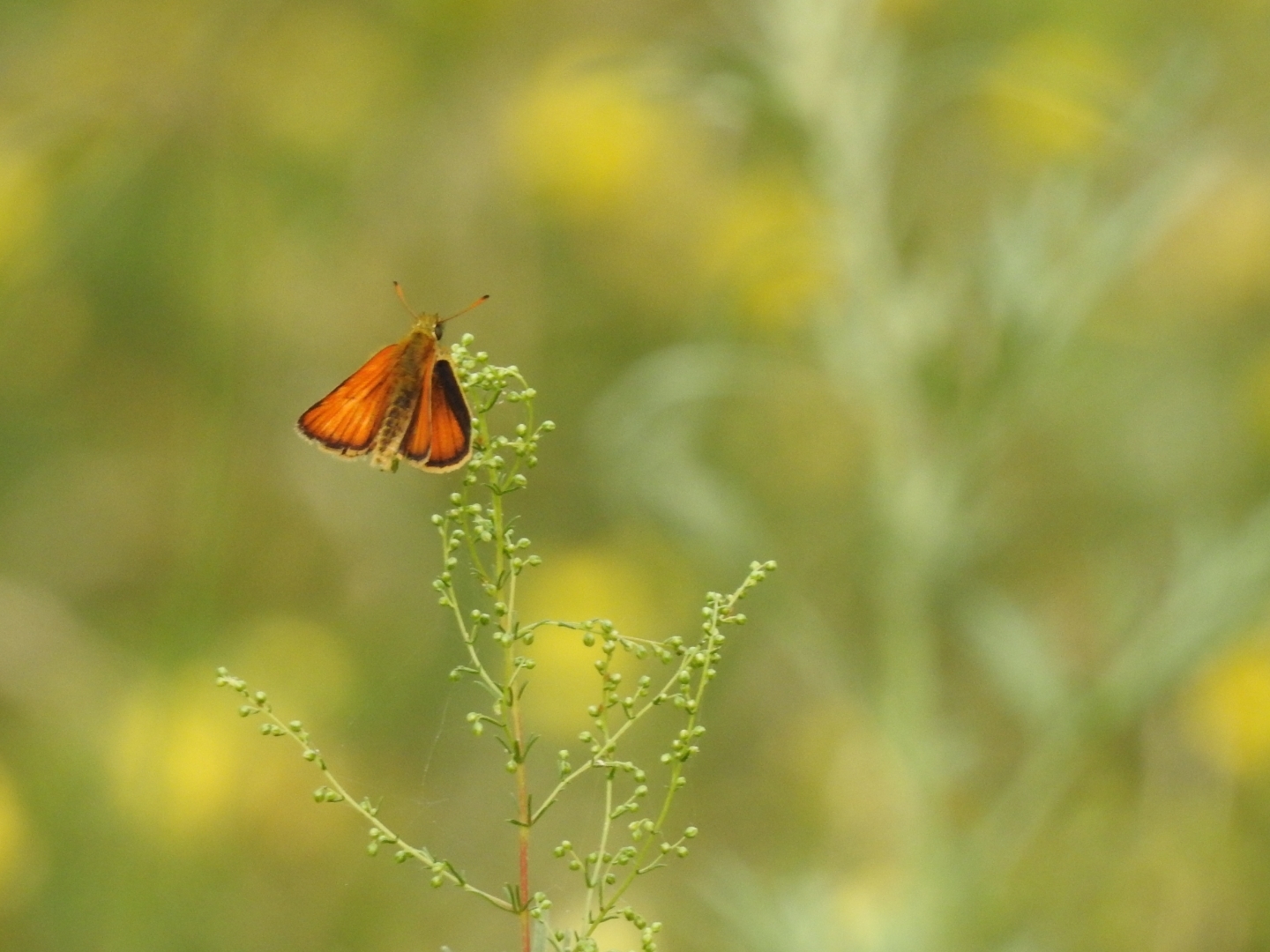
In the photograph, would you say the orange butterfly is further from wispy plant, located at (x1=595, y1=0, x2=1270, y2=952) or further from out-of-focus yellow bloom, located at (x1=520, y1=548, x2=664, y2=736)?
out-of-focus yellow bloom, located at (x1=520, y1=548, x2=664, y2=736)

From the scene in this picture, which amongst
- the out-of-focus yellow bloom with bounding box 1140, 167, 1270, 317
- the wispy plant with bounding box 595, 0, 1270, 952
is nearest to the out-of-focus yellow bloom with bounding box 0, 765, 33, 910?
the wispy plant with bounding box 595, 0, 1270, 952

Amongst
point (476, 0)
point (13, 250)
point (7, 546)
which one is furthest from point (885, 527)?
point (476, 0)

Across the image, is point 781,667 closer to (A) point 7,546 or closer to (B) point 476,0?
(A) point 7,546

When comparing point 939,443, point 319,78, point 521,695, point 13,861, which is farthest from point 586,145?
point 521,695

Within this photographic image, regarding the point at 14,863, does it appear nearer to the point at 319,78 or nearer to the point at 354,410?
the point at 354,410

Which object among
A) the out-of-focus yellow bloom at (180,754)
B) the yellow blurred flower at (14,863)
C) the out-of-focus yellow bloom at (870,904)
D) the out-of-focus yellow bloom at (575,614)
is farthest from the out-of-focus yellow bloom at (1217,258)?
the yellow blurred flower at (14,863)

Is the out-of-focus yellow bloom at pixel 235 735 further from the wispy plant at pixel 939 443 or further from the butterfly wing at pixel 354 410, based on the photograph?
the butterfly wing at pixel 354 410
